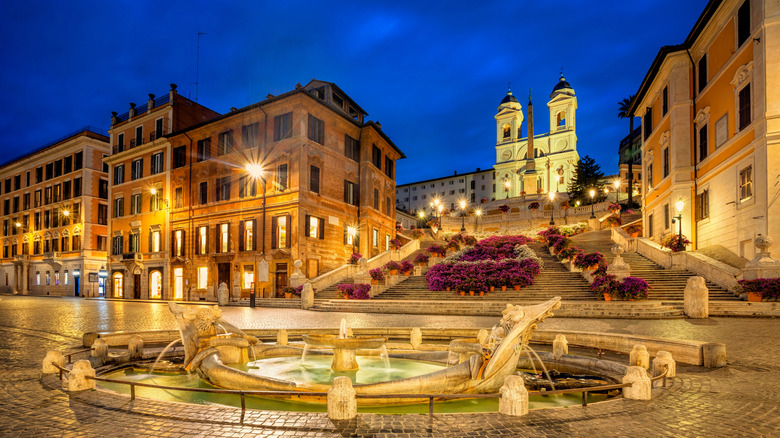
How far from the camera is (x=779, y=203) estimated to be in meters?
18.1

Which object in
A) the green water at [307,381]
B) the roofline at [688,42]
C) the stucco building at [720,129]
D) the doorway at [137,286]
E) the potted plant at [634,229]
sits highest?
the roofline at [688,42]

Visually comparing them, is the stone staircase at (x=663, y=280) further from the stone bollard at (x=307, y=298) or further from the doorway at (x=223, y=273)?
the doorway at (x=223, y=273)

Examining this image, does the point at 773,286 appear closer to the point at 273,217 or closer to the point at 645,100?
the point at 645,100

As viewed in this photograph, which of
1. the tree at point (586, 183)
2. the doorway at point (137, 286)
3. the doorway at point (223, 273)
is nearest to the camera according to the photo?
the doorway at point (223, 273)

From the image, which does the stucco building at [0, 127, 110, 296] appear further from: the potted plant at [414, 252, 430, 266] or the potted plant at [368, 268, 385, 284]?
the potted plant at [414, 252, 430, 266]

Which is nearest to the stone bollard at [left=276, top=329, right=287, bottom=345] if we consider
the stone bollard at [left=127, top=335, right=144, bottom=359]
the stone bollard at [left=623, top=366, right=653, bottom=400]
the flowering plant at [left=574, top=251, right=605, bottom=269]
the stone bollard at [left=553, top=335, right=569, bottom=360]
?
the stone bollard at [left=127, top=335, right=144, bottom=359]

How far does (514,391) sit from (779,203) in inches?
782

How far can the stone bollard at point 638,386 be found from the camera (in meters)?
5.61

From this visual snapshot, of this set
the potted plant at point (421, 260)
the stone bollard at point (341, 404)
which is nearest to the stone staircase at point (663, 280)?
the potted plant at point (421, 260)

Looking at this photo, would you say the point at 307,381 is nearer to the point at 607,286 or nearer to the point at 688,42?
the point at 607,286

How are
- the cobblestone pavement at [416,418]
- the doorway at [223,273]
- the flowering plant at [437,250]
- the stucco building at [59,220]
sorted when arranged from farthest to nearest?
the stucco building at [59,220] < the doorway at [223,273] < the flowering plant at [437,250] < the cobblestone pavement at [416,418]

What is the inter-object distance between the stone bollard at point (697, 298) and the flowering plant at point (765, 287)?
7.48 feet

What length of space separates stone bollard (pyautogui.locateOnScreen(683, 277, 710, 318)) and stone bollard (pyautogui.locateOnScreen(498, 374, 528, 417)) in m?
13.5

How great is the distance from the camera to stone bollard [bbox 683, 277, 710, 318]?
1507cm
